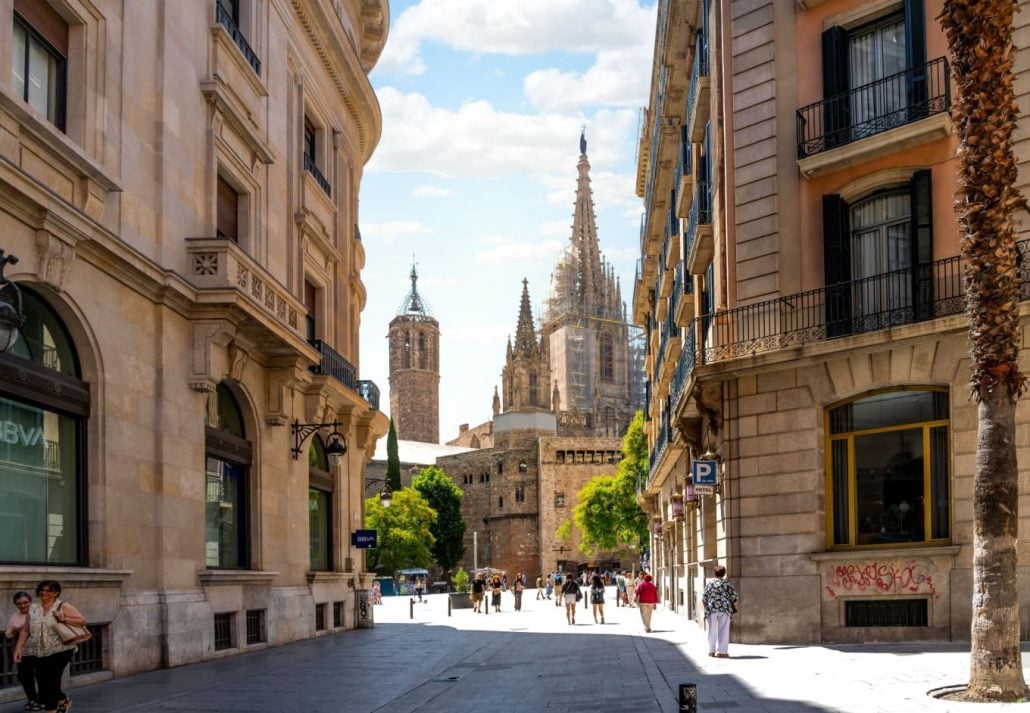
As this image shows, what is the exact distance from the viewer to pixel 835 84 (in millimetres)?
20594

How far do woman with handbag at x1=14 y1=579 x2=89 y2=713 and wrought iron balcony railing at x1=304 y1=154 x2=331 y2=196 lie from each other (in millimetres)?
17915

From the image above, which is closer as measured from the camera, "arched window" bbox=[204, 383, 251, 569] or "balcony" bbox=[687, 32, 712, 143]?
Answer: "arched window" bbox=[204, 383, 251, 569]

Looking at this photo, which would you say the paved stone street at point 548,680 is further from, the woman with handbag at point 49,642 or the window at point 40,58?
the window at point 40,58

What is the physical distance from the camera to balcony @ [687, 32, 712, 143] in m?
25.3

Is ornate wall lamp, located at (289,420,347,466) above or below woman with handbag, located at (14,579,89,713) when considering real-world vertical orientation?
above

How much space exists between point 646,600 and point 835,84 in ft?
38.9

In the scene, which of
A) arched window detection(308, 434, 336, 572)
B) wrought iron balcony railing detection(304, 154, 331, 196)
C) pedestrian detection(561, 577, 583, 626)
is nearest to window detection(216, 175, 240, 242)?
wrought iron balcony railing detection(304, 154, 331, 196)

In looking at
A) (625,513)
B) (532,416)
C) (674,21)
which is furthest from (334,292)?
(532,416)

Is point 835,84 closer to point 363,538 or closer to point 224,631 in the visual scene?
point 224,631

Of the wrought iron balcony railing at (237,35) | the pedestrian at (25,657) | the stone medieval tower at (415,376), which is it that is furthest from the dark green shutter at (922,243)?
the stone medieval tower at (415,376)

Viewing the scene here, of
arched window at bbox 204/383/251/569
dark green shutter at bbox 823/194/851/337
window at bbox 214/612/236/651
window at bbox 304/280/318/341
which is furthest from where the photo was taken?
window at bbox 304/280/318/341

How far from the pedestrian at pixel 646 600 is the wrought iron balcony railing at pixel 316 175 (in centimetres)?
1134

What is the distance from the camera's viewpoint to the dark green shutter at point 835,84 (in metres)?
20.4

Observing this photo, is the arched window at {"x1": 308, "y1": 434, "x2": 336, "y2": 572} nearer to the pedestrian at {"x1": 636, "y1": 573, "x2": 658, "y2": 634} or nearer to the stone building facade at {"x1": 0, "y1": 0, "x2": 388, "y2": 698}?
the stone building facade at {"x1": 0, "y1": 0, "x2": 388, "y2": 698}
